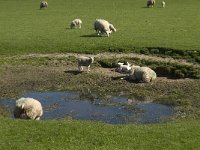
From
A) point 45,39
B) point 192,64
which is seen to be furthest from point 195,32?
point 45,39

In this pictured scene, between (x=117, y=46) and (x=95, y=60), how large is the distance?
8.52 ft

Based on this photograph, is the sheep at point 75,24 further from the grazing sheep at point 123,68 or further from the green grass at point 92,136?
the green grass at point 92,136

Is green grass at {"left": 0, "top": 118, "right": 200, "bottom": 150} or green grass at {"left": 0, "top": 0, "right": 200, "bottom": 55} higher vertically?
green grass at {"left": 0, "top": 0, "right": 200, "bottom": 55}

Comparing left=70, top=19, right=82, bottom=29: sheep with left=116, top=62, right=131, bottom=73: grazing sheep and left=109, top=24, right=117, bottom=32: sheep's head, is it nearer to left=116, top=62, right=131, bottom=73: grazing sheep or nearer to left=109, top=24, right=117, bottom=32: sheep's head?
left=109, top=24, right=117, bottom=32: sheep's head

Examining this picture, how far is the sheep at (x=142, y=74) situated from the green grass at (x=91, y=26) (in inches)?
199

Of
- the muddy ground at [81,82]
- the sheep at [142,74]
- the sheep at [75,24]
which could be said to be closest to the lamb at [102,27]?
the sheep at [75,24]

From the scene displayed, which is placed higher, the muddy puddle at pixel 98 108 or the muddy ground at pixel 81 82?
the muddy ground at pixel 81 82

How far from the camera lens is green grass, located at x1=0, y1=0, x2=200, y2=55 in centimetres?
3246

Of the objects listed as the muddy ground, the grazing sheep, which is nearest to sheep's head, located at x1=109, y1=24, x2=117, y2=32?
the muddy ground

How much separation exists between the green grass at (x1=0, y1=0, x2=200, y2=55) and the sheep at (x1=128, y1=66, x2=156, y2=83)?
5059 mm

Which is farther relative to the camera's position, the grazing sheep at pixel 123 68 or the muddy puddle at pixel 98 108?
the grazing sheep at pixel 123 68

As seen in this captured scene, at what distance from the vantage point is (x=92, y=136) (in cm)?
1673

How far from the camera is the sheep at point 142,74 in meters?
25.7

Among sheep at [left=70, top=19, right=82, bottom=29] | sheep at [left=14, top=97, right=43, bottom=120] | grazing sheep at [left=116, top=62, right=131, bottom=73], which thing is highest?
sheep at [left=70, top=19, right=82, bottom=29]
